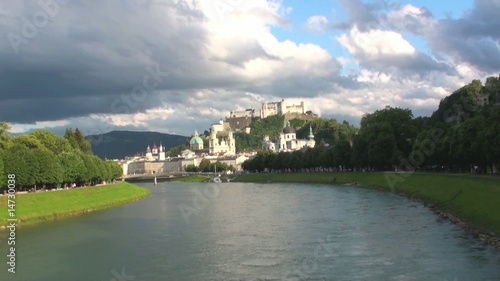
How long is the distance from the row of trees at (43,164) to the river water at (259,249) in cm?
1174

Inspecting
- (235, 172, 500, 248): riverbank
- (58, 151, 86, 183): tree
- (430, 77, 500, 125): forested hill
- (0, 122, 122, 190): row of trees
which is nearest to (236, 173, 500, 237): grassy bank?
(235, 172, 500, 248): riverbank

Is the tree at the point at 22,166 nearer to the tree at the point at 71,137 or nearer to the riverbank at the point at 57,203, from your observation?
the riverbank at the point at 57,203

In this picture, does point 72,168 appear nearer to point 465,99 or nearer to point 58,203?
point 58,203

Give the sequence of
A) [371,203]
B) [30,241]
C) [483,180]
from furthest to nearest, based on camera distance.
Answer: [371,203] → [483,180] → [30,241]

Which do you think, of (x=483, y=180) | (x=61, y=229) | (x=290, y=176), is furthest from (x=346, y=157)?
(x=61, y=229)

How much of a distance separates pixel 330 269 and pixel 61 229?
25.1m

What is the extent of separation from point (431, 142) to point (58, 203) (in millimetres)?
48538

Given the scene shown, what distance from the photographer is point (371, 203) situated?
59.4m

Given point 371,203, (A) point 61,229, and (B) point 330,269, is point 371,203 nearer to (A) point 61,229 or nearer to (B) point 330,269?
(A) point 61,229

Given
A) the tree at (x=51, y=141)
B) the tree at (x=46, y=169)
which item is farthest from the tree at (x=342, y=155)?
the tree at (x=46, y=169)

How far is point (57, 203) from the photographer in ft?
195

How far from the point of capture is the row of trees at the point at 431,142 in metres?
63.7

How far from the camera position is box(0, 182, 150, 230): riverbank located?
5038cm

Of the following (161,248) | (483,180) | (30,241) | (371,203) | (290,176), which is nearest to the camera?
(161,248)
